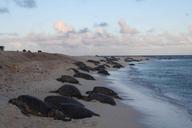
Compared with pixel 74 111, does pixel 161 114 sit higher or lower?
lower

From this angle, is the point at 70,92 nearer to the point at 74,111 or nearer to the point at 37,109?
the point at 74,111

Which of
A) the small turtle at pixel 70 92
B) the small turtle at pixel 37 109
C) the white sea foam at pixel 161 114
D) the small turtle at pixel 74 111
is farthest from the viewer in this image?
the small turtle at pixel 70 92

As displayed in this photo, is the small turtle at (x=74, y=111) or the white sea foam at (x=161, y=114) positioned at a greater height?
the small turtle at (x=74, y=111)

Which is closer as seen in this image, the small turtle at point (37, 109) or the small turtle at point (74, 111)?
the small turtle at point (37, 109)

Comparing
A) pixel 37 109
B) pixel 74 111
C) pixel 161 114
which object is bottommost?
pixel 161 114

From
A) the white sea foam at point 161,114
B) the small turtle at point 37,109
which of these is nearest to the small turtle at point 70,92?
the white sea foam at point 161,114

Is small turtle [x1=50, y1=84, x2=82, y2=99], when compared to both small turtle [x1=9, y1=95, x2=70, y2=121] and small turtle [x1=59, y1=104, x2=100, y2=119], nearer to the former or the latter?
small turtle [x1=59, y1=104, x2=100, y2=119]

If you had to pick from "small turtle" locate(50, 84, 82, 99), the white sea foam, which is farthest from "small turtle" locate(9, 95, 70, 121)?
"small turtle" locate(50, 84, 82, 99)

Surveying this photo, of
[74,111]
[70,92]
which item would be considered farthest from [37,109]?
[70,92]

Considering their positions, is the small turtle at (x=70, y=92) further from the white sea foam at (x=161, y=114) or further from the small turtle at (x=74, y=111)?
the small turtle at (x=74, y=111)

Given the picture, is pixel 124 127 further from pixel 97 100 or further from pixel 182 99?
pixel 182 99

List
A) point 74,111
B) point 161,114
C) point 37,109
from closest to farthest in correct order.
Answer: point 37,109
point 74,111
point 161,114

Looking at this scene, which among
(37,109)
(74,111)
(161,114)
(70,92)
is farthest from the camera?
(70,92)

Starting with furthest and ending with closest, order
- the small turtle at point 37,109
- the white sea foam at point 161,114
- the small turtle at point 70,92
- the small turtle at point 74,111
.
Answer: the small turtle at point 70,92
the white sea foam at point 161,114
the small turtle at point 74,111
the small turtle at point 37,109
